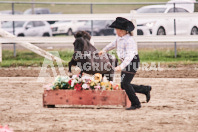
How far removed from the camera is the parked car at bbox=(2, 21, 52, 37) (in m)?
25.7

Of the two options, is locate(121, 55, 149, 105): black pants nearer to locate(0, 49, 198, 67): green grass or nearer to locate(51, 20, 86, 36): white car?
locate(0, 49, 198, 67): green grass

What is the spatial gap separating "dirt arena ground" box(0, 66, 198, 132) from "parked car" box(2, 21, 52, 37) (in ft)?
44.7

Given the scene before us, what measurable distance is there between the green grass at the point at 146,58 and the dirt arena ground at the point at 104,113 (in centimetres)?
356

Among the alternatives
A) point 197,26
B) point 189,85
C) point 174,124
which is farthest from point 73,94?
point 197,26

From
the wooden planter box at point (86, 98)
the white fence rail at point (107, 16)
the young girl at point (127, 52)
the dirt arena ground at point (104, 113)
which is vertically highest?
the white fence rail at point (107, 16)

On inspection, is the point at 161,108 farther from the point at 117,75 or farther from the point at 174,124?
the point at 117,75

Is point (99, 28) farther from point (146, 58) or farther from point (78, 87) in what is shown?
point (78, 87)

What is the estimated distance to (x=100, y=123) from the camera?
7.34 m

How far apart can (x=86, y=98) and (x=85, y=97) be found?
0.03 meters

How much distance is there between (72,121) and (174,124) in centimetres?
152

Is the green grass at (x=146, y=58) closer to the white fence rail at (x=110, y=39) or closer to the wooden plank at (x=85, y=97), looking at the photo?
the white fence rail at (x=110, y=39)

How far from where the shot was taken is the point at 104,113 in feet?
27.0

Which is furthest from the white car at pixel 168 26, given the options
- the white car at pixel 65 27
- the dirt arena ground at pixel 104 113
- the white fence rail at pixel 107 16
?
the white car at pixel 65 27

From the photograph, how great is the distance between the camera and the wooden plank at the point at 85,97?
28.7 ft
